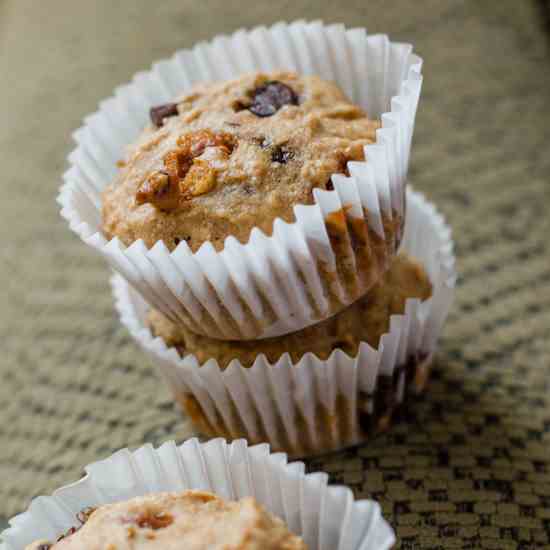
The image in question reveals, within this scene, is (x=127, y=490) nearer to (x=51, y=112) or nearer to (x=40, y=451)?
(x=40, y=451)

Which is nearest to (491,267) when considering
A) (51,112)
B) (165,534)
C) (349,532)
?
(349,532)

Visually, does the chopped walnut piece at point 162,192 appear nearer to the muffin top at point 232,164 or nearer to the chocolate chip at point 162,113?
the muffin top at point 232,164

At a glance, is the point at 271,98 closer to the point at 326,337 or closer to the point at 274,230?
the point at 274,230

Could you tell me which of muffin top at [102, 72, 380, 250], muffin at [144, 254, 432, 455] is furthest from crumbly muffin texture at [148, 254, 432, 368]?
muffin top at [102, 72, 380, 250]

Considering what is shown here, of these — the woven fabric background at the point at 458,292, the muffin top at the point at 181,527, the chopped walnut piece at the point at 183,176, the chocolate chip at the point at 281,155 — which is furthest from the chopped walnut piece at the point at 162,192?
the woven fabric background at the point at 458,292

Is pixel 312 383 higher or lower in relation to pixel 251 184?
lower

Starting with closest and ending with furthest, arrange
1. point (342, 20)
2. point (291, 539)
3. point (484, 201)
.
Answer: point (291, 539), point (484, 201), point (342, 20)

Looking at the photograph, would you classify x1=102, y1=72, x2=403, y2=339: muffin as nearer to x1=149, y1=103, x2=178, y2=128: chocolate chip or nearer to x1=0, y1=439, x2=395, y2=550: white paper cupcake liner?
x1=149, y1=103, x2=178, y2=128: chocolate chip

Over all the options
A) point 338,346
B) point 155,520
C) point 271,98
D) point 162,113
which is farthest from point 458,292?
point 155,520
